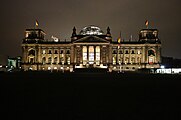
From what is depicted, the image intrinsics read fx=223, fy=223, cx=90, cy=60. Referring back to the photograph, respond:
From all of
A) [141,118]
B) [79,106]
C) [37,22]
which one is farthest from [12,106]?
[37,22]

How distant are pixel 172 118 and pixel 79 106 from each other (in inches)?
172

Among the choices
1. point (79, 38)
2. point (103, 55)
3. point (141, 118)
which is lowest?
point (141, 118)

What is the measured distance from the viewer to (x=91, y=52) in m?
115

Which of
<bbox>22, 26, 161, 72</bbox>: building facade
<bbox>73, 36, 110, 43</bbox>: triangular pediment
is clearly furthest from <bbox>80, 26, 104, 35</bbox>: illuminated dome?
<bbox>73, 36, 110, 43</bbox>: triangular pediment

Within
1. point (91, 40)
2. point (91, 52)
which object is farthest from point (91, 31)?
point (91, 52)

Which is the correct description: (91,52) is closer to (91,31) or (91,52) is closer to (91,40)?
(91,40)

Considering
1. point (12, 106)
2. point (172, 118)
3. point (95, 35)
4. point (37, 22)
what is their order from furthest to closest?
point (95, 35) → point (37, 22) → point (12, 106) → point (172, 118)

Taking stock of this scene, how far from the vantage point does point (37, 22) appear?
106m

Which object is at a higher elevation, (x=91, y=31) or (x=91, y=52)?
(x=91, y=31)

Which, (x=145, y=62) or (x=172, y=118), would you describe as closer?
(x=172, y=118)

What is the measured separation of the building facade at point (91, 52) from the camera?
114 meters

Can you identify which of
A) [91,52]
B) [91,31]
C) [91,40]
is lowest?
[91,52]

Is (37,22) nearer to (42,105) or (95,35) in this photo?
(95,35)

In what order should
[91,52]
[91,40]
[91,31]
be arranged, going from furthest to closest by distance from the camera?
[91,31] → [91,52] → [91,40]
